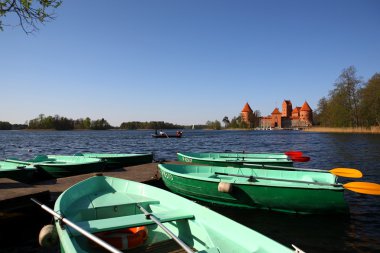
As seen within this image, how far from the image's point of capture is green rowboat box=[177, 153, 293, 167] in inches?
605

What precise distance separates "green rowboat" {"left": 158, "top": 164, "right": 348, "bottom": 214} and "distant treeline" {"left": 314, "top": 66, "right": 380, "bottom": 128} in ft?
211

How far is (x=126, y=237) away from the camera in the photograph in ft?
17.0

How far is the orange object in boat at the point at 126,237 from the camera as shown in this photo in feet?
16.7

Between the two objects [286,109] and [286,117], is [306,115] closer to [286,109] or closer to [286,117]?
[286,117]

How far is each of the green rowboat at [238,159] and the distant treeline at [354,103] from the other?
58.0m

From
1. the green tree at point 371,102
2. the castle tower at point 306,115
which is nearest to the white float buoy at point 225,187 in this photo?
the green tree at point 371,102

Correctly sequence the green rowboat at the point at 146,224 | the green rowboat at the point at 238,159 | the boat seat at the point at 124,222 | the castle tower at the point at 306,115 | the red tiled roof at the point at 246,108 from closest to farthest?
the green rowboat at the point at 146,224 → the boat seat at the point at 124,222 → the green rowboat at the point at 238,159 → the castle tower at the point at 306,115 → the red tiled roof at the point at 246,108

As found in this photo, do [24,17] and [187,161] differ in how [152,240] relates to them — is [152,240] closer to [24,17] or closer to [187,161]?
[24,17]

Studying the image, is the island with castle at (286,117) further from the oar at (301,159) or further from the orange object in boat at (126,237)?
the orange object in boat at (126,237)

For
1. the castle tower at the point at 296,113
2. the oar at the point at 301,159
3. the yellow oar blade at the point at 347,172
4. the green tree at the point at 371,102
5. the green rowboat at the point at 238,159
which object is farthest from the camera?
the castle tower at the point at 296,113

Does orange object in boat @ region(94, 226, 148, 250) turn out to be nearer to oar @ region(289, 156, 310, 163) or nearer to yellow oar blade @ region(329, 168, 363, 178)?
yellow oar blade @ region(329, 168, 363, 178)

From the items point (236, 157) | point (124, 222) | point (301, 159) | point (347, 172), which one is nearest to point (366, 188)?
point (347, 172)

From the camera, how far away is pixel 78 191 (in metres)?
6.95

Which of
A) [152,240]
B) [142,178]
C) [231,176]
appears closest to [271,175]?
[231,176]
